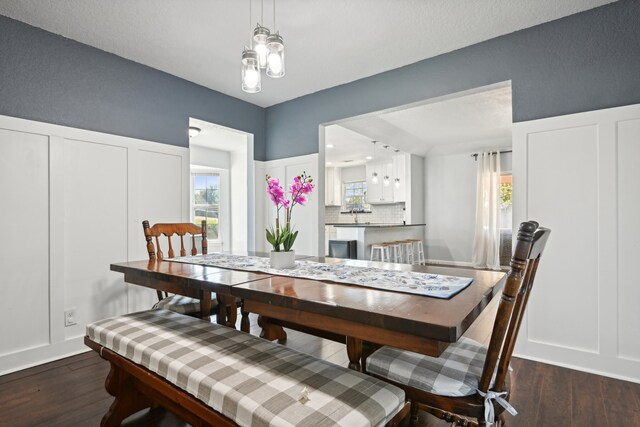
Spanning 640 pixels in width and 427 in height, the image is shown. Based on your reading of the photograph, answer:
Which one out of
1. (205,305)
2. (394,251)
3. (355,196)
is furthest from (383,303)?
(355,196)

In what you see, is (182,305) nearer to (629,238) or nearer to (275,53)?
(275,53)

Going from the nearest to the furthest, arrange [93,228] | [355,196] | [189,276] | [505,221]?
[189,276] → [93,228] → [505,221] → [355,196]

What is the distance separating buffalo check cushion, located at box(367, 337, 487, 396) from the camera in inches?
43.5

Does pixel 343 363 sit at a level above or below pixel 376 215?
below

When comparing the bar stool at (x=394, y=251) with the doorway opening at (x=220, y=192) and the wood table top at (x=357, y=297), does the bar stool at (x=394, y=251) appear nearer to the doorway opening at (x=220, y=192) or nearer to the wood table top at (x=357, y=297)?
the doorway opening at (x=220, y=192)

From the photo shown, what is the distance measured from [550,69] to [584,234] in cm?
126

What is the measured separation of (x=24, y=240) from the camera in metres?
2.46

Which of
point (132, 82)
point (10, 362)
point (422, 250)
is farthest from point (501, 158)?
point (10, 362)

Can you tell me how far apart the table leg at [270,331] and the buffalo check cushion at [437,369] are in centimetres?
153

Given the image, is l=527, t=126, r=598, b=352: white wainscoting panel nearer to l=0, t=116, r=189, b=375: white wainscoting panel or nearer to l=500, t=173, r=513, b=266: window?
l=0, t=116, r=189, b=375: white wainscoting panel

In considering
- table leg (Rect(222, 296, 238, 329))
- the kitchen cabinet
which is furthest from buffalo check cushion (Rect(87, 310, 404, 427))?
the kitchen cabinet

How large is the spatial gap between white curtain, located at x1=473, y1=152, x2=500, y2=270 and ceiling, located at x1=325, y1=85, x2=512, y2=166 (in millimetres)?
413

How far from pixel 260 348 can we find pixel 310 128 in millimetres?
3060

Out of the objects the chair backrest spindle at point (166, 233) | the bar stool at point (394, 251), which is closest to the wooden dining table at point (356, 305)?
the chair backrest spindle at point (166, 233)
